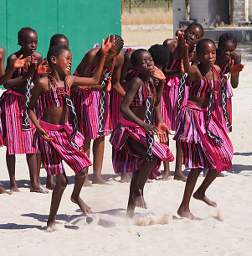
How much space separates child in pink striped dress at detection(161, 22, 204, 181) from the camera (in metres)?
8.98

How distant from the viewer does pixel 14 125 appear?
8750 mm

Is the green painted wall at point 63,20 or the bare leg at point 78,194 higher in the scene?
the green painted wall at point 63,20

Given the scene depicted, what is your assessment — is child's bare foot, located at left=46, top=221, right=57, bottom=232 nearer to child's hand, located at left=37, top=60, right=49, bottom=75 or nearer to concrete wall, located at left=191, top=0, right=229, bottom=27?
child's hand, located at left=37, top=60, right=49, bottom=75

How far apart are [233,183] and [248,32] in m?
19.0

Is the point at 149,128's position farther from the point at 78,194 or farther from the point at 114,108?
the point at 114,108

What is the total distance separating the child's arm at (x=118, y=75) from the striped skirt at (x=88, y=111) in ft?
1.02

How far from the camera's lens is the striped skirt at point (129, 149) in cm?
730

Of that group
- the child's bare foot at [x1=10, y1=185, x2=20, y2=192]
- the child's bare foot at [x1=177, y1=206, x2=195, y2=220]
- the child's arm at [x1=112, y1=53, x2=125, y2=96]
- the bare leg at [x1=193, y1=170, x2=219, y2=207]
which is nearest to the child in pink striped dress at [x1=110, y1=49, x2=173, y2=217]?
the child's bare foot at [x1=177, y1=206, x2=195, y2=220]

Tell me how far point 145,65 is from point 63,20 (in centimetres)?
1101

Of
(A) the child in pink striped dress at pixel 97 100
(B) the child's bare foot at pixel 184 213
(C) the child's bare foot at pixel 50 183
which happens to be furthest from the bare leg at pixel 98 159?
(B) the child's bare foot at pixel 184 213

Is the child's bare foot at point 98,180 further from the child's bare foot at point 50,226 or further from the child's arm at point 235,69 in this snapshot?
the child's bare foot at point 50,226

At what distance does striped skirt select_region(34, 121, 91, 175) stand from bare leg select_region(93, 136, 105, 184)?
2.28 m

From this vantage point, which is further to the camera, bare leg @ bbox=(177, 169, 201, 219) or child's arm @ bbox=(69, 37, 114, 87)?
bare leg @ bbox=(177, 169, 201, 219)

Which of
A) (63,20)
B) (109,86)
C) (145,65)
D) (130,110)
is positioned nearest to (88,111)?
(109,86)
